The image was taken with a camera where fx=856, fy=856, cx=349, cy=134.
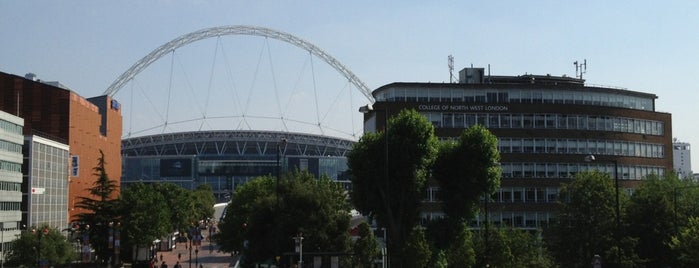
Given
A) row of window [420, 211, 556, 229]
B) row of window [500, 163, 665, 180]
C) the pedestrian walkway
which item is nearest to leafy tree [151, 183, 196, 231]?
the pedestrian walkway

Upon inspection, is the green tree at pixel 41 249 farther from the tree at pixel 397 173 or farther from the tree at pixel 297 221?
the tree at pixel 397 173

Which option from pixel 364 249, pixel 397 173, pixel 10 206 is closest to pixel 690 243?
pixel 397 173

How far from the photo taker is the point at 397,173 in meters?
65.0

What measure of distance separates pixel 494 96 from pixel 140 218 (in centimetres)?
4529

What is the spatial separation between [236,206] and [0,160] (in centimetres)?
2812

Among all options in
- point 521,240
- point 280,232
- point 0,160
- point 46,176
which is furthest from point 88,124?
point 521,240

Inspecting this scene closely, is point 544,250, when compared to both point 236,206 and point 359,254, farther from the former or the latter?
point 236,206

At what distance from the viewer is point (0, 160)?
101 m

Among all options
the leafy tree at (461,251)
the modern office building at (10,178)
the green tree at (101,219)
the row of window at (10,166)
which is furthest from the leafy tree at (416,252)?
the row of window at (10,166)

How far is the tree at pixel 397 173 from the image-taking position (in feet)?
213

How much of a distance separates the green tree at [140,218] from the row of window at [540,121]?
35.5m

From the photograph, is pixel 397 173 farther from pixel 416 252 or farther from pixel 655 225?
pixel 655 225

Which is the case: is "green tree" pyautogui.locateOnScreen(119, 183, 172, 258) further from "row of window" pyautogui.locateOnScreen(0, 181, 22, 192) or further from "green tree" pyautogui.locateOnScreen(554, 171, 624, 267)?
"green tree" pyautogui.locateOnScreen(554, 171, 624, 267)

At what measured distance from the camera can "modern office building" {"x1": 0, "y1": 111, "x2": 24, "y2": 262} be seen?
101375 millimetres
